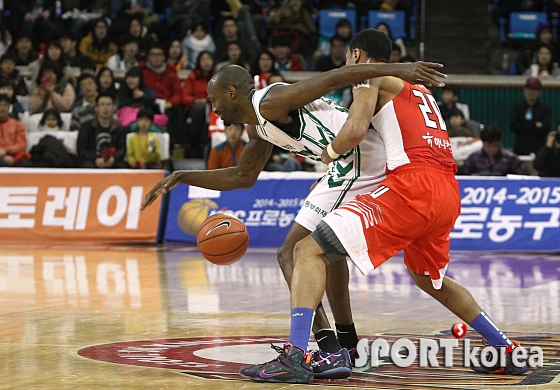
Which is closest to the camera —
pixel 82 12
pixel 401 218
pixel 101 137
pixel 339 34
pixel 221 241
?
pixel 401 218

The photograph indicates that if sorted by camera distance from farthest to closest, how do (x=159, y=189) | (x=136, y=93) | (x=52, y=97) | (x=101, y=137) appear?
1. (x=52, y=97)
2. (x=136, y=93)
3. (x=101, y=137)
4. (x=159, y=189)

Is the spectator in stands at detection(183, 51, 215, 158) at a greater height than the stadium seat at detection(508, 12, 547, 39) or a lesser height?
lesser

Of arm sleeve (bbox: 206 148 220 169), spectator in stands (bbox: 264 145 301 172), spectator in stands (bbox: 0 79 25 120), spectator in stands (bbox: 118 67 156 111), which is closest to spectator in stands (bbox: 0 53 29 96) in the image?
spectator in stands (bbox: 0 79 25 120)

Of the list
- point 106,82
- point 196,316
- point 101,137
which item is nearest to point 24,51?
point 106,82

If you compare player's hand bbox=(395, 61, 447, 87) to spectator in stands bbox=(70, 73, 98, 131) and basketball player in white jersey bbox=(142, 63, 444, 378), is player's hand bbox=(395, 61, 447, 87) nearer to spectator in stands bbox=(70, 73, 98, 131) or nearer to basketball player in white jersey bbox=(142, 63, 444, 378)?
basketball player in white jersey bbox=(142, 63, 444, 378)

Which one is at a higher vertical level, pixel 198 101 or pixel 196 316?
pixel 198 101

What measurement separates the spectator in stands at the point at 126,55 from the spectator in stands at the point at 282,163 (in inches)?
154

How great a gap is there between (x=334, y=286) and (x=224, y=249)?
76 centimetres

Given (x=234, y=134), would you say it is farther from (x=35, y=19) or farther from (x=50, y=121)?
(x=35, y=19)

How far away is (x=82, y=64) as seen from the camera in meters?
17.8

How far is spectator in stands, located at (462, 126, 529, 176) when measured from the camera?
14.3 m

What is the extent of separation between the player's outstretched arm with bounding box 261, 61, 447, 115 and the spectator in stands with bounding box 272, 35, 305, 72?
12.4 m

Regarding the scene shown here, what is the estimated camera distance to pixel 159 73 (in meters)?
17.2

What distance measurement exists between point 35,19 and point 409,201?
1597 centimetres
